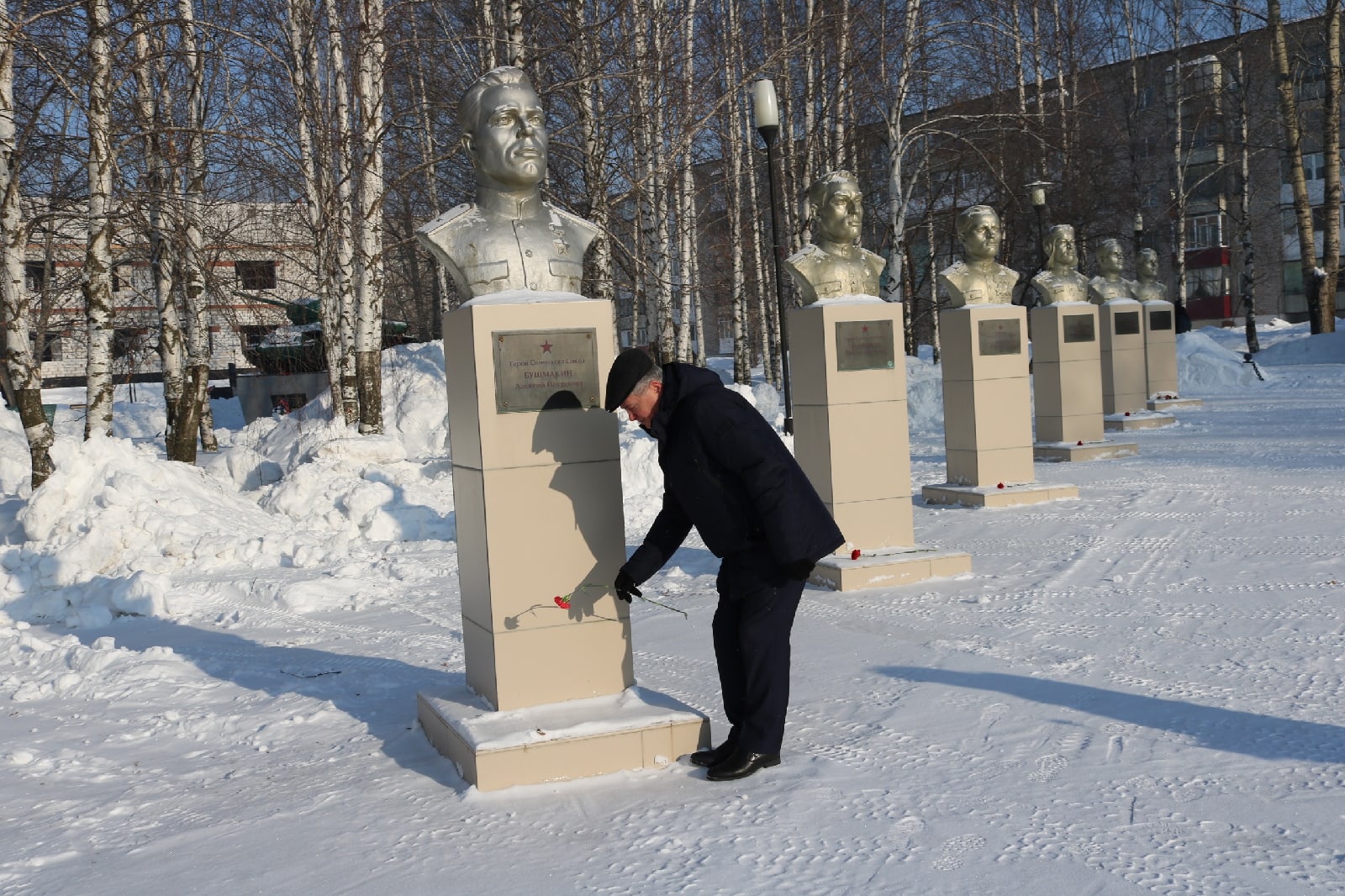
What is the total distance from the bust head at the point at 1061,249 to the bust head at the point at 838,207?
7.80 meters

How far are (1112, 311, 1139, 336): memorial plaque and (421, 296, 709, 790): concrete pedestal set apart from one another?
16.4 m

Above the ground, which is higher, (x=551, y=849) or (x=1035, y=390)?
(x=1035, y=390)

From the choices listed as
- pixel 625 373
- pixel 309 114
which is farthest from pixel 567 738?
pixel 309 114

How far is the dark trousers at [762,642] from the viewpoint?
442 centimetres

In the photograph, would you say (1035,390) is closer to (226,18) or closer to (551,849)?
(226,18)

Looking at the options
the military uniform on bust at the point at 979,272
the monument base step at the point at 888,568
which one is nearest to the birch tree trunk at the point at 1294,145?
the military uniform on bust at the point at 979,272

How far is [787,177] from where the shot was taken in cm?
2302

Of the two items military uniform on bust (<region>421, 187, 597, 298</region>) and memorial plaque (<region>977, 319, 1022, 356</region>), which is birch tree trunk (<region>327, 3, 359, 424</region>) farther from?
military uniform on bust (<region>421, 187, 597, 298</region>)

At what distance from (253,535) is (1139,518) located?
298 inches

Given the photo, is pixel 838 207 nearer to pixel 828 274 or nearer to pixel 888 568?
pixel 828 274

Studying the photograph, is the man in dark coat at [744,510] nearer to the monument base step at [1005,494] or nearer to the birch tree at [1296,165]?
the monument base step at [1005,494]

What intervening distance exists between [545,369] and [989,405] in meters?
7.57

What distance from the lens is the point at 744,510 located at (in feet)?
14.5

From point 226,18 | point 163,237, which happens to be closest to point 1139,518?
point 163,237
